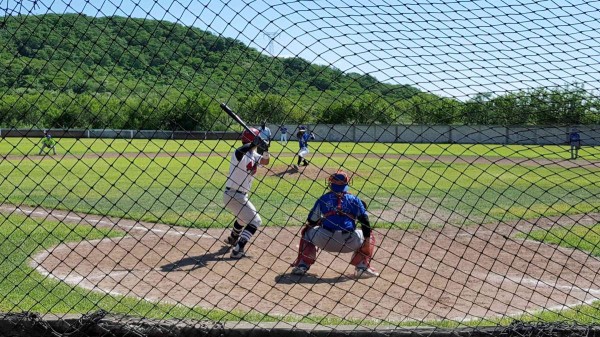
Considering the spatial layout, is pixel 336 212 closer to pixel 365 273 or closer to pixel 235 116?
pixel 365 273

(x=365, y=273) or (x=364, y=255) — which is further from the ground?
(x=364, y=255)

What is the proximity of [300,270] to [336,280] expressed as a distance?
1.48 feet

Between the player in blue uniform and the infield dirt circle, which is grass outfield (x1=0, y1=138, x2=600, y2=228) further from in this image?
the player in blue uniform

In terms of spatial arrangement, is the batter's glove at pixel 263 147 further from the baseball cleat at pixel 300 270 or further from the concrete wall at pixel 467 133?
the baseball cleat at pixel 300 270

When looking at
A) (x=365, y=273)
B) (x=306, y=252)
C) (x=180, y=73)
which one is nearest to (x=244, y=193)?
(x=306, y=252)

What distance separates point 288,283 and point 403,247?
9.29ft

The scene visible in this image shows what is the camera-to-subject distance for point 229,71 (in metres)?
6.32

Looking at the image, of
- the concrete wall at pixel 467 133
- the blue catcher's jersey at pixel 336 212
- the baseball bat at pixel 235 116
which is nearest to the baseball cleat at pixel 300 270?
the blue catcher's jersey at pixel 336 212

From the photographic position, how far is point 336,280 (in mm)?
8305

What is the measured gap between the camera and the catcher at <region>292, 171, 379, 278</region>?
8500 mm

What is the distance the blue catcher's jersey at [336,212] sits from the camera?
8.55 meters

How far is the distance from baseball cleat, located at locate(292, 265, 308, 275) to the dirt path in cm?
11

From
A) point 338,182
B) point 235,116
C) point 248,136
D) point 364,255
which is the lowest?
point 364,255

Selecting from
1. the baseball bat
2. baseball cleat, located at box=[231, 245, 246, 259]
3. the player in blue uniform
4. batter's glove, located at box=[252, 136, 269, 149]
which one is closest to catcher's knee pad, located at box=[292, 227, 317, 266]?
baseball cleat, located at box=[231, 245, 246, 259]
